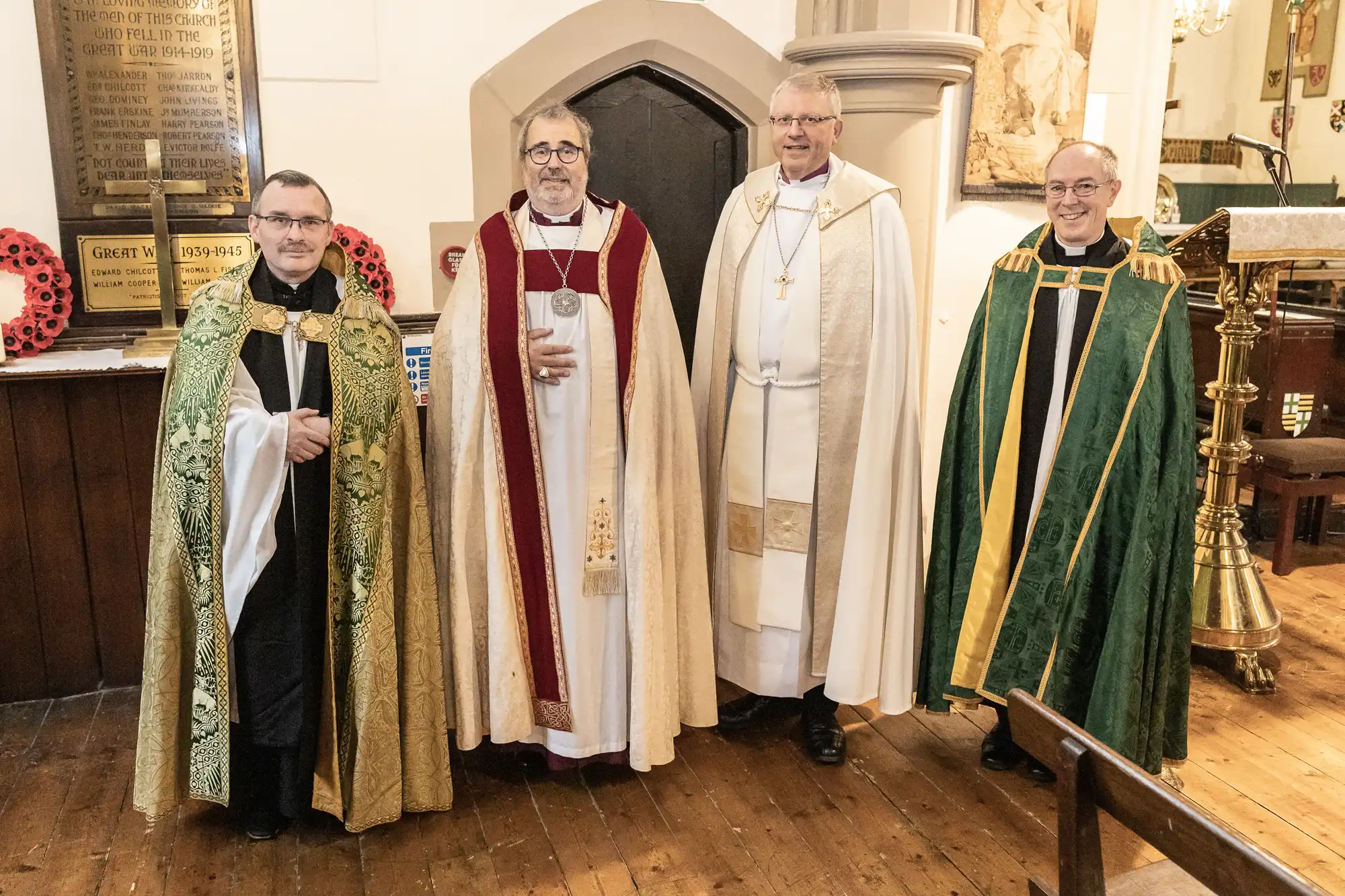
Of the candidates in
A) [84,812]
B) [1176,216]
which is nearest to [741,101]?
[84,812]

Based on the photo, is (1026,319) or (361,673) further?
(1026,319)

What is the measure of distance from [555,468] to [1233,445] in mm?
2601

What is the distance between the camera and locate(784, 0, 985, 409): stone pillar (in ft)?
13.5

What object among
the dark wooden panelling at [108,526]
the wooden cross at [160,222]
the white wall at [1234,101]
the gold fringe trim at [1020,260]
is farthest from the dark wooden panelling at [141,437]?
the white wall at [1234,101]

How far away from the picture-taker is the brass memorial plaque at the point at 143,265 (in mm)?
3777

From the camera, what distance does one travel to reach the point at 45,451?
373cm

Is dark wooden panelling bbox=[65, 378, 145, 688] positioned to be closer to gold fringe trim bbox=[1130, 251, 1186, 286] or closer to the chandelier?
gold fringe trim bbox=[1130, 251, 1186, 286]

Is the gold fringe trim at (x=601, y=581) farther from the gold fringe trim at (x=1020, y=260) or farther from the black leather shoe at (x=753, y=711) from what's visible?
the gold fringe trim at (x=1020, y=260)

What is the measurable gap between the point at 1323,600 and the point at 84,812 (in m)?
5.14

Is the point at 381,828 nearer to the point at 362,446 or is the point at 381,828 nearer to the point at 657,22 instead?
the point at 362,446

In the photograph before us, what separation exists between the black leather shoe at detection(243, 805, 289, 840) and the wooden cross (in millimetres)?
1580

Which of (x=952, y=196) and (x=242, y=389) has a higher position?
(x=952, y=196)

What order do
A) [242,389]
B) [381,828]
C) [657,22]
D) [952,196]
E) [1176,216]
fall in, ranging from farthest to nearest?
[1176,216] → [952,196] → [657,22] → [381,828] → [242,389]

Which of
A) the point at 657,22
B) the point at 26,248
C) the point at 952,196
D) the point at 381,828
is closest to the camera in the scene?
the point at 381,828
